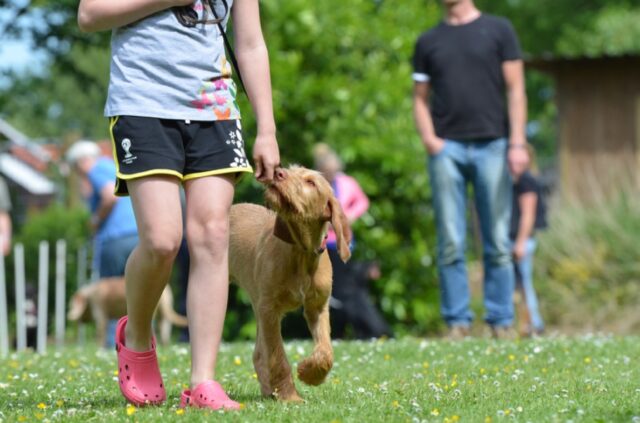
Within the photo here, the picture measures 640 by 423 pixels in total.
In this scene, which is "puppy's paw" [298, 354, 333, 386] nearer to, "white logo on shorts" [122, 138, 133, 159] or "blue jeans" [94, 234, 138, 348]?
"white logo on shorts" [122, 138, 133, 159]

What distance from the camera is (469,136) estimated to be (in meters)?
8.30

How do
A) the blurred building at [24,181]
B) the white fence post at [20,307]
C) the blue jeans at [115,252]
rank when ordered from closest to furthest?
the blue jeans at [115,252], the white fence post at [20,307], the blurred building at [24,181]

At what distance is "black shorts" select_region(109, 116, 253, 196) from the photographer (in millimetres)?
4531

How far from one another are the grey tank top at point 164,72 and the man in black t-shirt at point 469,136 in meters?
3.84

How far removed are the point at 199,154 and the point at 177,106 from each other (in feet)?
0.72

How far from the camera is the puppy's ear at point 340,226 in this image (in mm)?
5023

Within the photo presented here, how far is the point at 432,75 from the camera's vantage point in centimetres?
857

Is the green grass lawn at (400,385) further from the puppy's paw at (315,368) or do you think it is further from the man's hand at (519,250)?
the man's hand at (519,250)

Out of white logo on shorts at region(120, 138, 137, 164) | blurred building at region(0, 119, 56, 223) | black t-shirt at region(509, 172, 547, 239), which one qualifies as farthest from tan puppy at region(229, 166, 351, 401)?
blurred building at region(0, 119, 56, 223)

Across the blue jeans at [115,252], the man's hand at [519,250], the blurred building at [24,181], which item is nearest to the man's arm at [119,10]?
the blue jeans at [115,252]

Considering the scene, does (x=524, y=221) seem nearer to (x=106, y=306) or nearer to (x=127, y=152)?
(x=106, y=306)

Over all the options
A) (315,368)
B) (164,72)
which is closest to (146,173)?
(164,72)

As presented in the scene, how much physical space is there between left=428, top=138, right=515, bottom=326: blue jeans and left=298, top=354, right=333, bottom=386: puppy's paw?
349cm

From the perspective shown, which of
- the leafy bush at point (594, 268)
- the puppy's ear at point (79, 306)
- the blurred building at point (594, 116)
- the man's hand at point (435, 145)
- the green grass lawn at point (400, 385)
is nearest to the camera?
the green grass lawn at point (400, 385)
